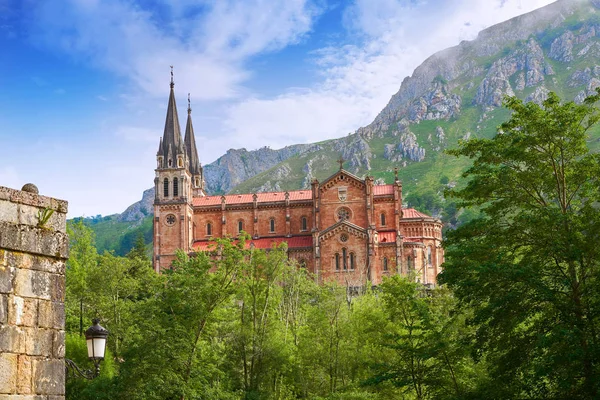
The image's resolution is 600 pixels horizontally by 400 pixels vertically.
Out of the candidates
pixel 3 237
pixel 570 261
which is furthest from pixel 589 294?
pixel 3 237

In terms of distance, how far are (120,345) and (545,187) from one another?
3014 centimetres

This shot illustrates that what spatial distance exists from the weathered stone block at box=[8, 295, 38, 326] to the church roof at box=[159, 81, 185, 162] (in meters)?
84.6

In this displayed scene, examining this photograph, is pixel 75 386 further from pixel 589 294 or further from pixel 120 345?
pixel 589 294

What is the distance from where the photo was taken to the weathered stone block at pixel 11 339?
29.0ft

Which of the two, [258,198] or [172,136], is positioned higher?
[172,136]

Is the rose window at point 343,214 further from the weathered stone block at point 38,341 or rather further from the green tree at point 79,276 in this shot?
the weathered stone block at point 38,341

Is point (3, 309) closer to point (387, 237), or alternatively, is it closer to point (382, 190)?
point (387, 237)

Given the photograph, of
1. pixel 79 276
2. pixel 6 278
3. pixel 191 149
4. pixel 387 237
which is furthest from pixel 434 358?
pixel 191 149

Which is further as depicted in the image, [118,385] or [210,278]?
[210,278]

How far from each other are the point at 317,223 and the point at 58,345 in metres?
76.6

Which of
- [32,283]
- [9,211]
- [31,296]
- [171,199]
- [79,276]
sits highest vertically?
[171,199]

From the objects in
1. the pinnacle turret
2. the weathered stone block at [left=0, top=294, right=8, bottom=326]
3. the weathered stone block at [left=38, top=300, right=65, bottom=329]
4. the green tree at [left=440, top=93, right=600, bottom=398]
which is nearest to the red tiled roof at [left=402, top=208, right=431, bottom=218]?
the pinnacle turret

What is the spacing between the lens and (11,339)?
8.93 meters

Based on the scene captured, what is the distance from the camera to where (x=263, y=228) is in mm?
92062
